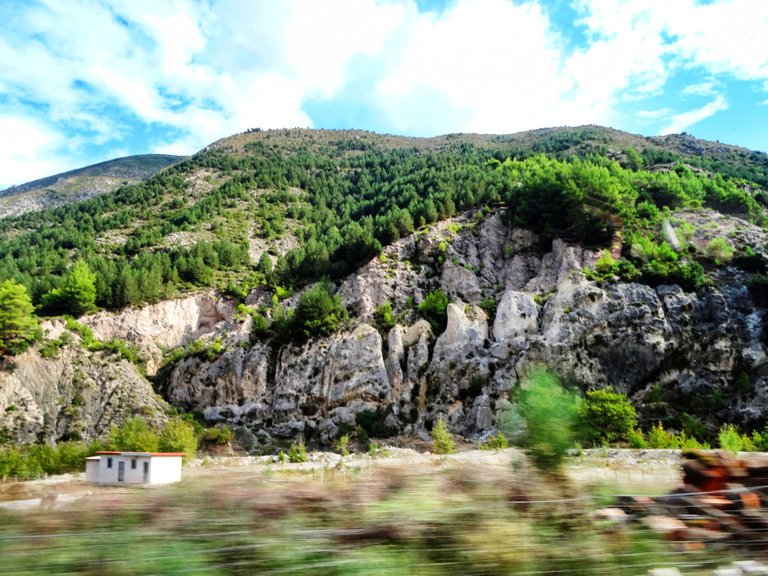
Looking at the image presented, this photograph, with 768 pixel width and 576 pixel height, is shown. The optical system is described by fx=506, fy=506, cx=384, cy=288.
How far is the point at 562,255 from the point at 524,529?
4252 cm

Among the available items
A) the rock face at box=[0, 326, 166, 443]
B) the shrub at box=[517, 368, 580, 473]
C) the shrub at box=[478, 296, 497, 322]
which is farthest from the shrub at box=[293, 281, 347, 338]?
the shrub at box=[517, 368, 580, 473]

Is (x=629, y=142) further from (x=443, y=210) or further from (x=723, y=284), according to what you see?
(x=723, y=284)

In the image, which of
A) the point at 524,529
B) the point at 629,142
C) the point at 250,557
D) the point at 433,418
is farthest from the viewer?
the point at 629,142

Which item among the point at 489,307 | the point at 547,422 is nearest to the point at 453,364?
the point at 489,307

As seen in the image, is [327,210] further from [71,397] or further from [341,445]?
[341,445]

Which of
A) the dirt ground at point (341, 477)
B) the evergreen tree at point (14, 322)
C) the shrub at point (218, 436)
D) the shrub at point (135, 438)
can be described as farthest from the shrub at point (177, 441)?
the dirt ground at point (341, 477)

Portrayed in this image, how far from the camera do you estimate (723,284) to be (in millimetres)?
35031

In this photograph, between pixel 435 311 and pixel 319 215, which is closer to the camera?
pixel 435 311

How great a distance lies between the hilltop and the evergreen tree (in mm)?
960

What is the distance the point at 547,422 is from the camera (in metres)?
4.78

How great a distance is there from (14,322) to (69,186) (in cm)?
14680

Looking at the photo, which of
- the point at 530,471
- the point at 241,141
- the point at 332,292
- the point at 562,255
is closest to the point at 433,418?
the point at 332,292

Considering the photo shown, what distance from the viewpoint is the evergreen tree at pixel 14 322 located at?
35844 mm

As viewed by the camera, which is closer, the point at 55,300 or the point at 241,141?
the point at 55,300
